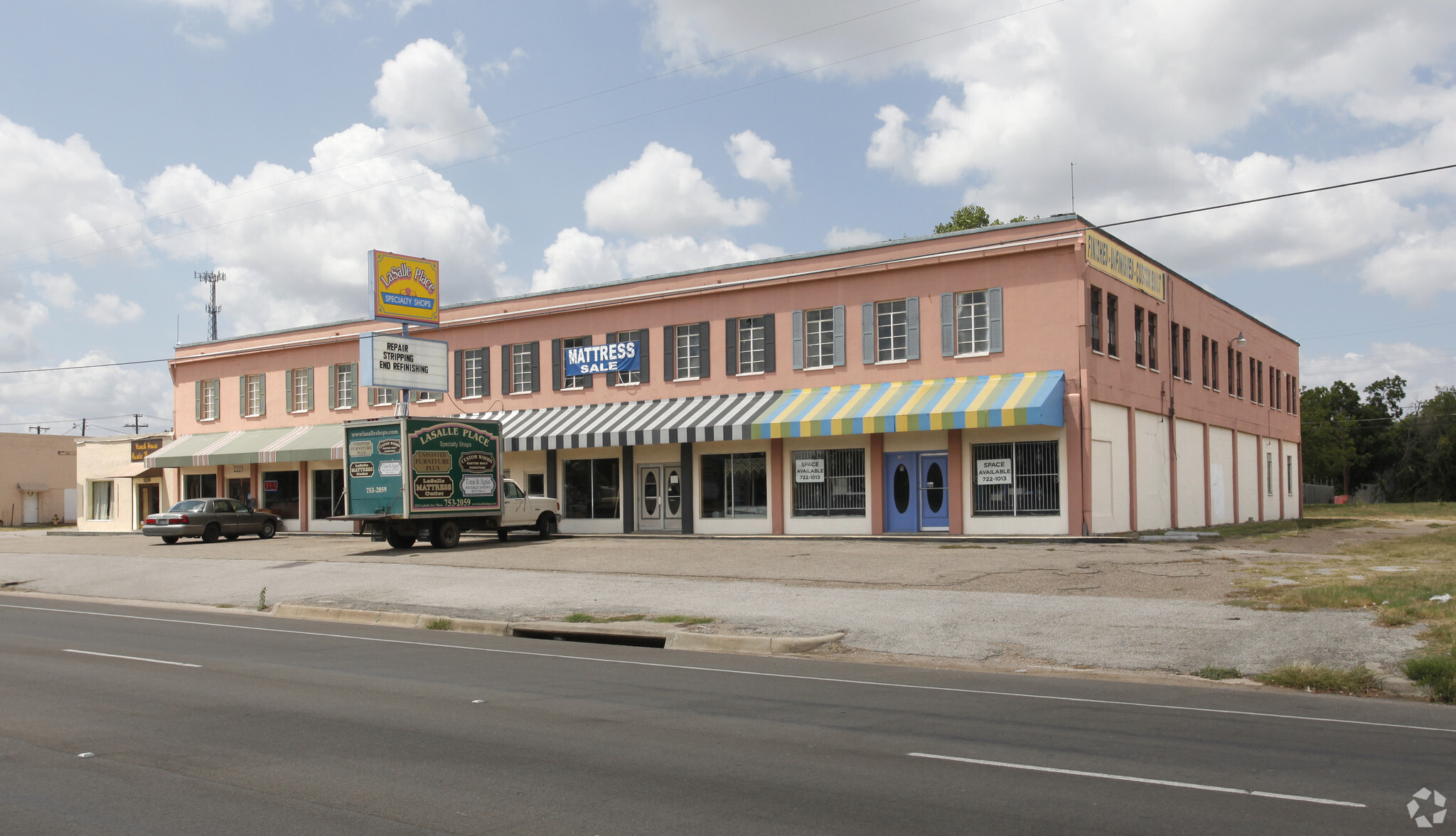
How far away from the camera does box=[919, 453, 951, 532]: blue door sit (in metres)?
28.8

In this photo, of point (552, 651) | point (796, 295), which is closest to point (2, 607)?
point (552, 651)

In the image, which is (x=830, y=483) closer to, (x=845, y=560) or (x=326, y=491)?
(x=845, y=560)

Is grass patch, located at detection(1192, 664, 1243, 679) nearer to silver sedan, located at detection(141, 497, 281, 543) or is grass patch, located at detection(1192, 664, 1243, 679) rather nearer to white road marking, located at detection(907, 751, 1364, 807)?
white road marking, located at detection(907, 751, 1364, 807)

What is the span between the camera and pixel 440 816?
6070 millimetres

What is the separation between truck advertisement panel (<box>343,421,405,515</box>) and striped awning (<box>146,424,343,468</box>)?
11.5 m

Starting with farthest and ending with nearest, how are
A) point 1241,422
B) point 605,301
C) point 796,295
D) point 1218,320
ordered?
point 1241,422 < point 1218,320 < point 605,301 < point 796,295

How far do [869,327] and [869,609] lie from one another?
52.4 ft

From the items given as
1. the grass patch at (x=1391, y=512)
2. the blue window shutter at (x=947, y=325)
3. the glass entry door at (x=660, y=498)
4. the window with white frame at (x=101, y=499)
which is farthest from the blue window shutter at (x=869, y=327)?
the window with white frame at (x=101, y=499)

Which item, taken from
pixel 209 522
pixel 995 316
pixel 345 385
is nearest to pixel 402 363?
pixel 209 522

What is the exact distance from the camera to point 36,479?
73.0 m

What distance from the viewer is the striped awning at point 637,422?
104 ft

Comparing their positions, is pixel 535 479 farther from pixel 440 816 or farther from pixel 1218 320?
pixel 440 816

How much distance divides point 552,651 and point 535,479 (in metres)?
Answer: 24.7

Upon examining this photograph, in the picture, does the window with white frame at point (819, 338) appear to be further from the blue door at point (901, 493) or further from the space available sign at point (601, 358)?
the space available sign at point (601, 358)
